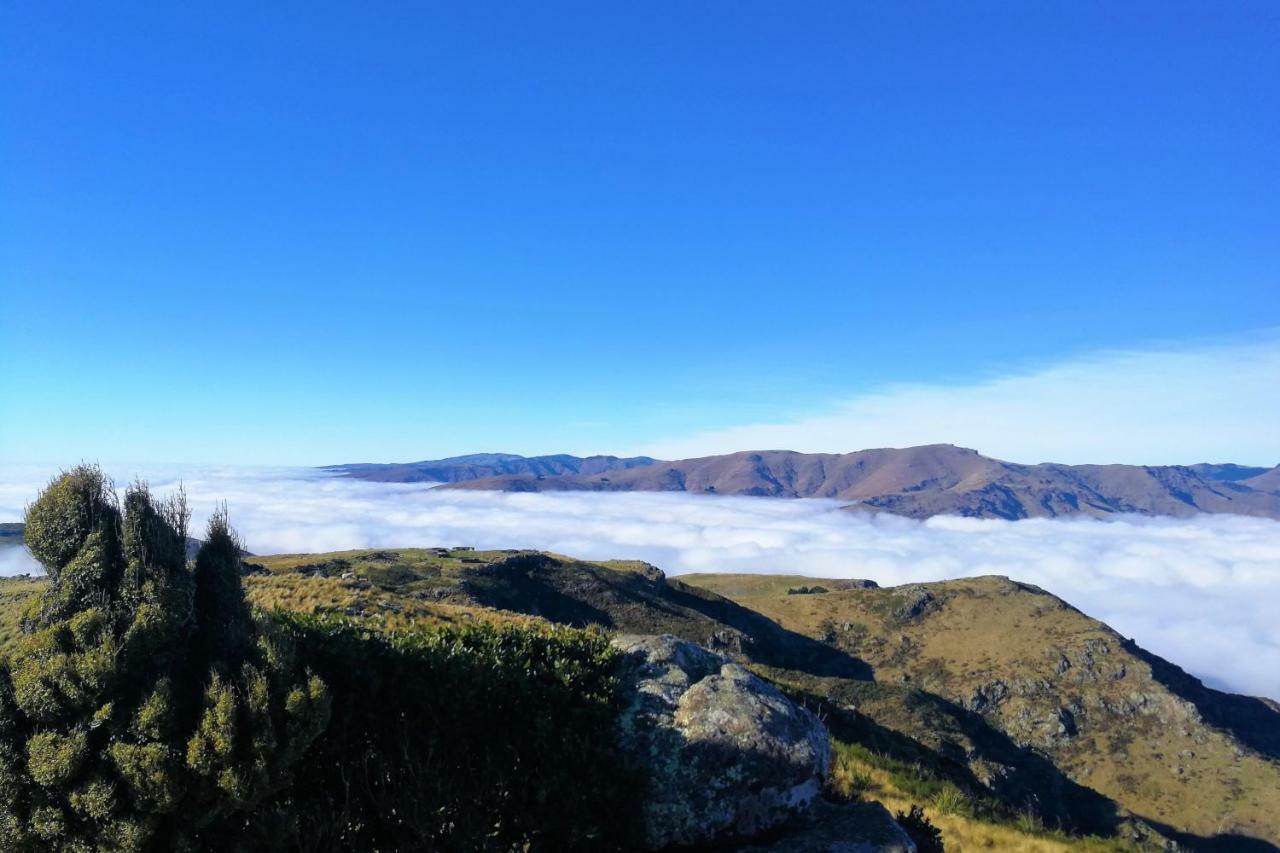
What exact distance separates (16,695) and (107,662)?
1037 mm

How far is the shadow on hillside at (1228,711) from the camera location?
434 ft

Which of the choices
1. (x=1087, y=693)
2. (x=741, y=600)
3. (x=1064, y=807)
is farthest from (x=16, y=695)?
(x=741, y=600)

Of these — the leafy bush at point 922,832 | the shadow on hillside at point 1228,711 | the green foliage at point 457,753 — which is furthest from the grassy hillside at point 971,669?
the green foliage at point 457,753

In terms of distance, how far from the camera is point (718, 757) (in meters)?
9.29

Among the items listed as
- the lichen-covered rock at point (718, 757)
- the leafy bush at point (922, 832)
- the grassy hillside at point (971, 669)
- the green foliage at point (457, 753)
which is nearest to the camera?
the green foliage at point (457, 753)

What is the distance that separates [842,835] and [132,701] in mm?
8856

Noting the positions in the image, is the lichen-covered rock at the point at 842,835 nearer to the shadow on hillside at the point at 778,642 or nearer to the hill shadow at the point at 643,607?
the hill shadow at the point at 643,607

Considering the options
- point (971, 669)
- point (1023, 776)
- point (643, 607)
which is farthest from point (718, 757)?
point (971, 669)

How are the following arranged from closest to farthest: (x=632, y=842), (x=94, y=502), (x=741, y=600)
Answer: (x=94, y=502) < (x=632, y=842) < (x=741, y=600)

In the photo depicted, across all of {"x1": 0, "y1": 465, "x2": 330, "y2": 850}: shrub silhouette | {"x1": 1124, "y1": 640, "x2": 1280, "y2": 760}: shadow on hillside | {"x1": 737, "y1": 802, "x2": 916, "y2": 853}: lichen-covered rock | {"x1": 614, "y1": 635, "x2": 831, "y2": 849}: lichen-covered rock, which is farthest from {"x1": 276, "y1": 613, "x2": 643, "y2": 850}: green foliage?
{"x1": 1124, "y1": 640, "x2": 1280, "y2": 760}: shadow on hillside

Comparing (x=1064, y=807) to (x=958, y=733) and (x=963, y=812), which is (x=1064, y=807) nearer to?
(x=958, y=733)

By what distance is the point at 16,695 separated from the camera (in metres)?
7.22

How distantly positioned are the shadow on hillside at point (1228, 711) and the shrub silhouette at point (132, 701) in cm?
17113

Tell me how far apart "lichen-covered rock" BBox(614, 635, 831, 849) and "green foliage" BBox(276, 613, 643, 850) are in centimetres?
38
